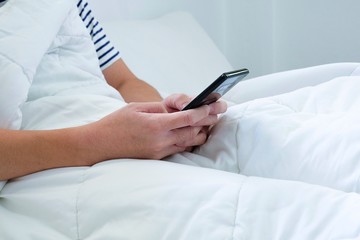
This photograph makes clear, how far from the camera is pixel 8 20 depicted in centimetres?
92

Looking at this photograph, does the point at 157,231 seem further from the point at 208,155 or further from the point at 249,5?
the point at 249,5

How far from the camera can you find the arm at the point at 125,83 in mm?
1313

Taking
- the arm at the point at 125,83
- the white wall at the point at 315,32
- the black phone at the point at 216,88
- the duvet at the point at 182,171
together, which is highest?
the black phone at the point at 216,88

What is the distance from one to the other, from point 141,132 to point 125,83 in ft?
1.73

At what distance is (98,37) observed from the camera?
1.33 meters

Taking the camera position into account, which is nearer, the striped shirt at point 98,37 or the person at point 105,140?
the person at point 105,140

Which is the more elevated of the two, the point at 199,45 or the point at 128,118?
the point at 128,118

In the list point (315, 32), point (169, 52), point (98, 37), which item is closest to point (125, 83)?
point (98, 37)

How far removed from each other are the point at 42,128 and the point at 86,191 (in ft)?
0.64

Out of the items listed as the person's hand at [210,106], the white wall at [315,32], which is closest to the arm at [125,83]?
the person's hand at [210,106]

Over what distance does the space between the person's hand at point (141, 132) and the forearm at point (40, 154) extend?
0.02m

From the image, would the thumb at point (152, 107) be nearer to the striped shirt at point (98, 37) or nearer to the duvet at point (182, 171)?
the duvet at point (182, 171)

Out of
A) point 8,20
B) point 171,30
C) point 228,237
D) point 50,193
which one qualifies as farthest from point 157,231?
point 171,30

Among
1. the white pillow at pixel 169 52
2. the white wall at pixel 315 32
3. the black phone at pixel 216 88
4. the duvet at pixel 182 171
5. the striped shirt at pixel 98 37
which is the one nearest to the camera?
the duvet at pixel 182 171
